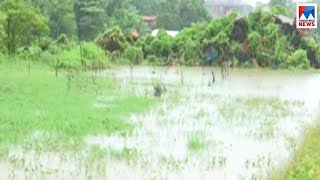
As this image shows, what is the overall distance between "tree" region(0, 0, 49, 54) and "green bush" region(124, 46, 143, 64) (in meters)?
5.14

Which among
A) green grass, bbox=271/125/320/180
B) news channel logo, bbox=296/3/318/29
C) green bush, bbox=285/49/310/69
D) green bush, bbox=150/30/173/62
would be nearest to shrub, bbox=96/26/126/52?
green bush, bbox=150/30/173/62

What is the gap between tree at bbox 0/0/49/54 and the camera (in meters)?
19.0

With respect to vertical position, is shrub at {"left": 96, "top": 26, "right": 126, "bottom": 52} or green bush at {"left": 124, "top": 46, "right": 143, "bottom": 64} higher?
shrub at {"left": 96, "top": 26, "right": 126, "bottom": 52}

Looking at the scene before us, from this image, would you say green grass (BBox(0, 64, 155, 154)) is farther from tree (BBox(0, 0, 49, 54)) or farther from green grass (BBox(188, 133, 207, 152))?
tree (BBox(0, 0, 49, 54))

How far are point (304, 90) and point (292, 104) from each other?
333 centimetres

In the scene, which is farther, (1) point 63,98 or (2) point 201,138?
Answer: (1) point 63,98

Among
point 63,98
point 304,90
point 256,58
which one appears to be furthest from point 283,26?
point 63,98

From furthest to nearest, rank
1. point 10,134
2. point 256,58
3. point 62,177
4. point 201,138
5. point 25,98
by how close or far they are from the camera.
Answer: point 256,58 < point 25,98 < point 201,138 < point 10,134 < point 62,177

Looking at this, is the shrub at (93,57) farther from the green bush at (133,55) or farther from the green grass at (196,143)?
the green grass at (196,143)

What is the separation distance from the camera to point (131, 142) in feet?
26.6

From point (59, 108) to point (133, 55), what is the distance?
15.1 m

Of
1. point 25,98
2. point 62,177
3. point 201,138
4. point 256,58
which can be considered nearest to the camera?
point 62,177

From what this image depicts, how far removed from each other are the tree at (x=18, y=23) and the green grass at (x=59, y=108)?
4.85 metres

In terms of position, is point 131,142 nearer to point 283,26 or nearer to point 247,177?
point 247,177
